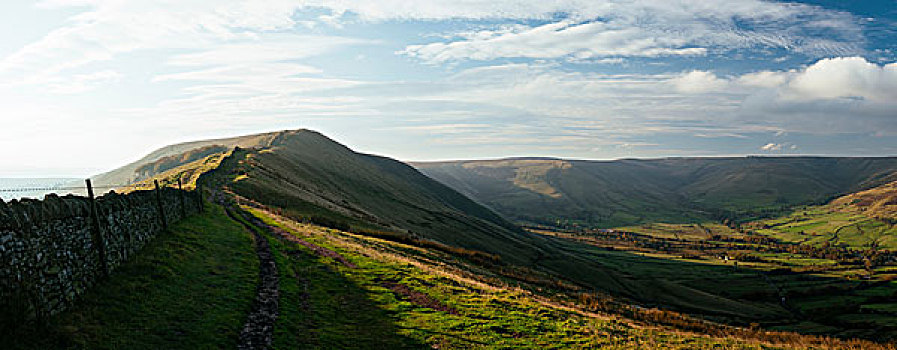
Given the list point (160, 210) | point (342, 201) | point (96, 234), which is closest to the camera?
point (96, 234)

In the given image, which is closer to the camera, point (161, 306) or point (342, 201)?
point (161, 306)

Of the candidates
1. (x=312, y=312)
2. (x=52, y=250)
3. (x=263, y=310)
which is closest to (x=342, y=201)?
(x=312, y=312)

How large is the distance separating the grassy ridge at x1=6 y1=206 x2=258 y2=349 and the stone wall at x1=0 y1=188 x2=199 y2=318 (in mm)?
647

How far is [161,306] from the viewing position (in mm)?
19453

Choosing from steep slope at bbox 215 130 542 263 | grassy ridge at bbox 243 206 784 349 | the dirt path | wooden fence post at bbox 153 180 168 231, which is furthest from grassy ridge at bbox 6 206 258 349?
steep slope at bbox 215 130 542 263

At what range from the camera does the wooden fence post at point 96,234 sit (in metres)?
20.7

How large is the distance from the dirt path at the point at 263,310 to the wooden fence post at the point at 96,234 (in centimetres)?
701

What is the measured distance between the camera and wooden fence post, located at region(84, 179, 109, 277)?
2067cm

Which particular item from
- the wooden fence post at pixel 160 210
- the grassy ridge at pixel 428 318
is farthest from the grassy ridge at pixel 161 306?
the wooden fence post at pixel 160 210

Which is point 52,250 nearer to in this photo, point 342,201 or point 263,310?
point 263,310

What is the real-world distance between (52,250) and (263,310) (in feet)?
29.0

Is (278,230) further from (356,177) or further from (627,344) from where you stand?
(356,177)

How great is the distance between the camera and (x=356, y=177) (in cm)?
18062

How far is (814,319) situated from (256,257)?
15961cm
